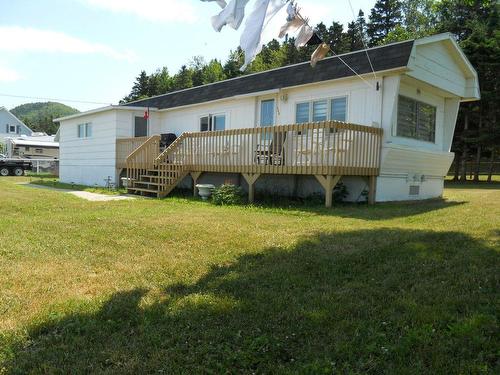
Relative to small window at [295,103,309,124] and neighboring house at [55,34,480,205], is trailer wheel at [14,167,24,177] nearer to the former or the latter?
neighboring house at [55,34,480,205]

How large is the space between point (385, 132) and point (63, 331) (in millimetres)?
9865

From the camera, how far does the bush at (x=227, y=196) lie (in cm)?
1155

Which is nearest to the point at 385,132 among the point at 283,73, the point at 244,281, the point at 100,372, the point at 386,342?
the point at 283,73

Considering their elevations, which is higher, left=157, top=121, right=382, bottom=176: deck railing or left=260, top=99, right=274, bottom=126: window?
left=260, top=99, right=274, bottom=126: window

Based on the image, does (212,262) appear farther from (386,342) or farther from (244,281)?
(386,342)

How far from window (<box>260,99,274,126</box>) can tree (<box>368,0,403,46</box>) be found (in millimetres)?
35989

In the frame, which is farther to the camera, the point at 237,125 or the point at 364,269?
the point at 237,125

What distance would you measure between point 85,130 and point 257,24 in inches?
728

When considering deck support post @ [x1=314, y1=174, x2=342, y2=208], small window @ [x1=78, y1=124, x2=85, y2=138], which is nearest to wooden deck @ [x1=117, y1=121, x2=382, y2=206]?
deck support post @ [x1=314, y1=174, x2=342, y2=208]

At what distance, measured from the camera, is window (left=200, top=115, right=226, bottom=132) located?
1660 centimetres

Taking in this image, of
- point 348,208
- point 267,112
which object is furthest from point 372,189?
point 267,112

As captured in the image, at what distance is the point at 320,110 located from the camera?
43.1 ft

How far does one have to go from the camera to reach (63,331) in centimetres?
335

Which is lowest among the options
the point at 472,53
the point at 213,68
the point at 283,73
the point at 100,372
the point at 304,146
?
the point at 100,372
